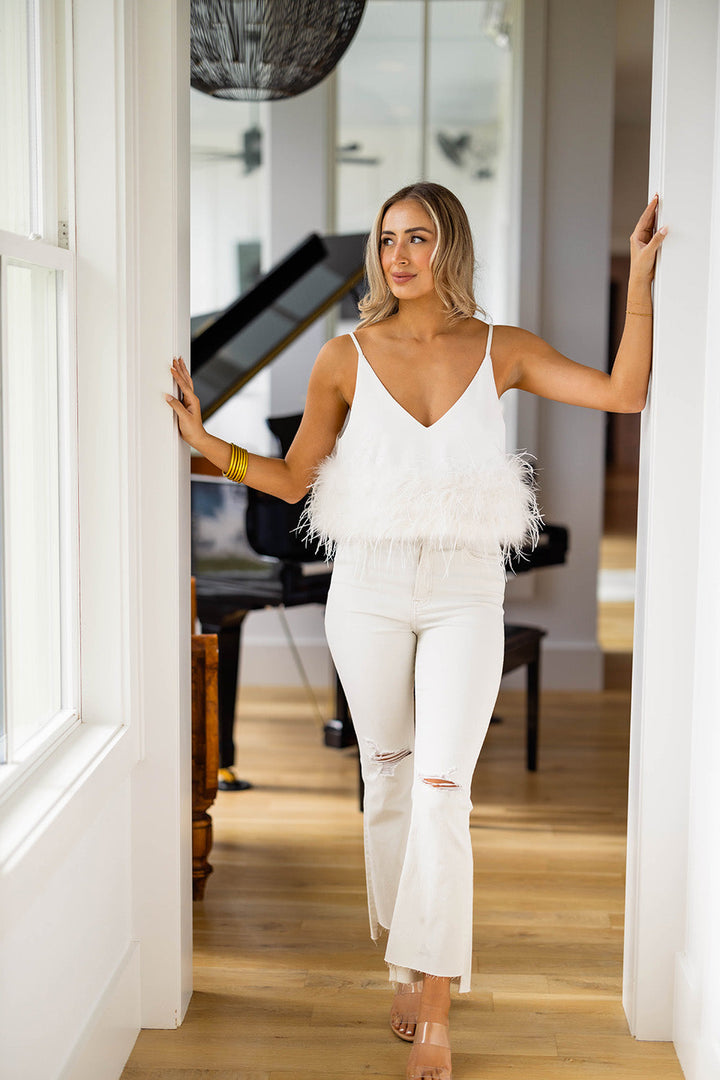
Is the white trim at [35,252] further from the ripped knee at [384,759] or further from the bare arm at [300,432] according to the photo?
the ripped knee at [384,759]

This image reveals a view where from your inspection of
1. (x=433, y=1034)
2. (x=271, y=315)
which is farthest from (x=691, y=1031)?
(x=271, y=315)

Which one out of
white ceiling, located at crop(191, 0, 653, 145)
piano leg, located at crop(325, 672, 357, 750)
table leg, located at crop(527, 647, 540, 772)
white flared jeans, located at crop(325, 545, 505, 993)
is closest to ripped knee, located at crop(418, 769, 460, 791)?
white flared jeans, located at crop(325, 545, 505, 993)

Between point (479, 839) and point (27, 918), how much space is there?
6.55ft

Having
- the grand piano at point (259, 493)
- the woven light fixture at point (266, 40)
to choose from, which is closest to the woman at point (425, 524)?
the woven light fixture at point (266, 40)

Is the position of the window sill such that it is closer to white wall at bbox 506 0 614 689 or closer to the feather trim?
the feather trim

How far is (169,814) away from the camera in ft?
7.78

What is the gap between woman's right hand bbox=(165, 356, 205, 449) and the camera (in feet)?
7.54

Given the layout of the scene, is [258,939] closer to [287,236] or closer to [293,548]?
[293,548]

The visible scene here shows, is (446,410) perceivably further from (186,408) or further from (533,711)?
(533,711)

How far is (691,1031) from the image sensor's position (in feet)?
7.25

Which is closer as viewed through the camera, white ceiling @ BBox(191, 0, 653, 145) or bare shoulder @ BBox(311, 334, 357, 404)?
bare shoulder @ BBox(311, 334, 357, 404)

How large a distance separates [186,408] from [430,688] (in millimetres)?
779

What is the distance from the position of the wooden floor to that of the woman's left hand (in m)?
1.61

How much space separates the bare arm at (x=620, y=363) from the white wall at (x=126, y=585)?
0.73m
